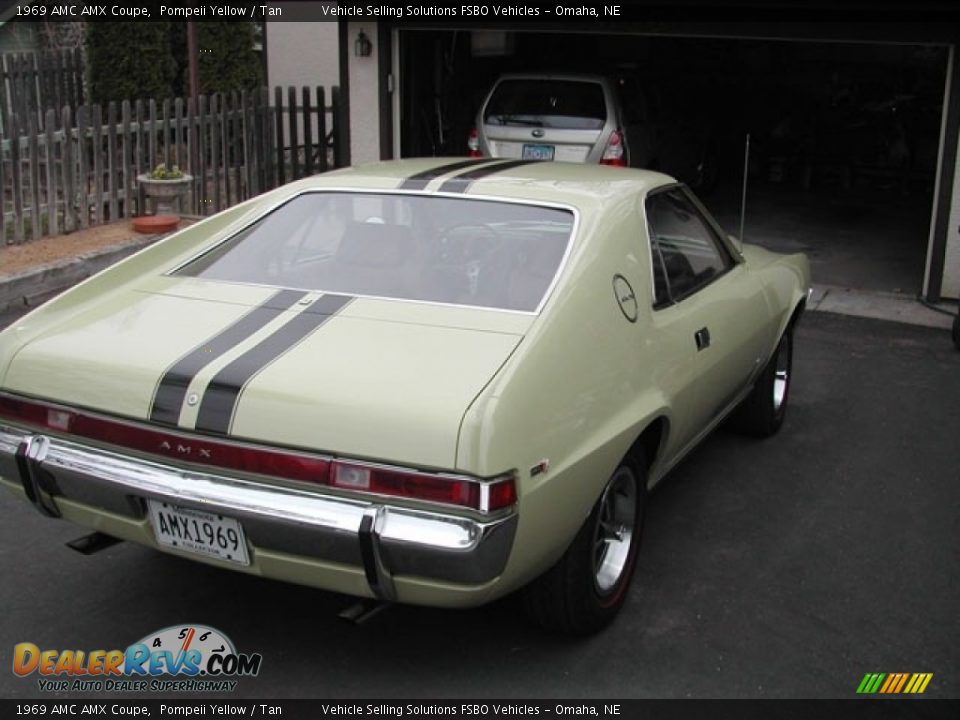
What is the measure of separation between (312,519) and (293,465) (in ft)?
0.53

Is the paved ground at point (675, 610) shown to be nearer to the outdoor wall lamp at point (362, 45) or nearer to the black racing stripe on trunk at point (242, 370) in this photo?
the black racing stripe on trunk at point (242, 370)

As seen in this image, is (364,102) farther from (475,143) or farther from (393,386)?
(393,386)

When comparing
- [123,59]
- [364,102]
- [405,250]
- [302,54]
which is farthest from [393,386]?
[302,54]

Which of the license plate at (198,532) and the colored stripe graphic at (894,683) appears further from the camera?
the colored stripe graphic at (894,683)

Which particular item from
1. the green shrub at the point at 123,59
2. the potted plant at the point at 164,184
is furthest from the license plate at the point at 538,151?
the green shrub at the point at 123,59

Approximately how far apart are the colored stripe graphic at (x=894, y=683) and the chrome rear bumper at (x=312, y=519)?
1.38 meters

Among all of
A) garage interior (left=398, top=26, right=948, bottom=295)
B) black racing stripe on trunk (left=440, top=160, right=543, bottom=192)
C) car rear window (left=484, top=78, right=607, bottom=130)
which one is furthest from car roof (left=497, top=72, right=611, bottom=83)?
black racing stripe on trunk (left=440, top=160, right=543, bottom=192)

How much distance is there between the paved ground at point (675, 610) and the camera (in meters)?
3.57

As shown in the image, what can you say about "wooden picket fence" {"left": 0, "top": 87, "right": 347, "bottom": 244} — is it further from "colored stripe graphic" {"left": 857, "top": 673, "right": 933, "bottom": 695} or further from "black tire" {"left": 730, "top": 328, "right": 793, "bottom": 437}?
"colored stripe graphic" {"left": 857, "top": 673, "right": 933, "bottom": 695}

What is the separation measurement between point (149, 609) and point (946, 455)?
4021mm

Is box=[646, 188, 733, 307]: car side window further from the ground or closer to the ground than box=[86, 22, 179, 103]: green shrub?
closer to the ground

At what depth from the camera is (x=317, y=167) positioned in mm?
12758

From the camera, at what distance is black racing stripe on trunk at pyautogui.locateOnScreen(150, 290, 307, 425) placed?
3227 millimetres

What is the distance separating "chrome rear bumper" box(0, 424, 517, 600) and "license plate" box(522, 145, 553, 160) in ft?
27.5
